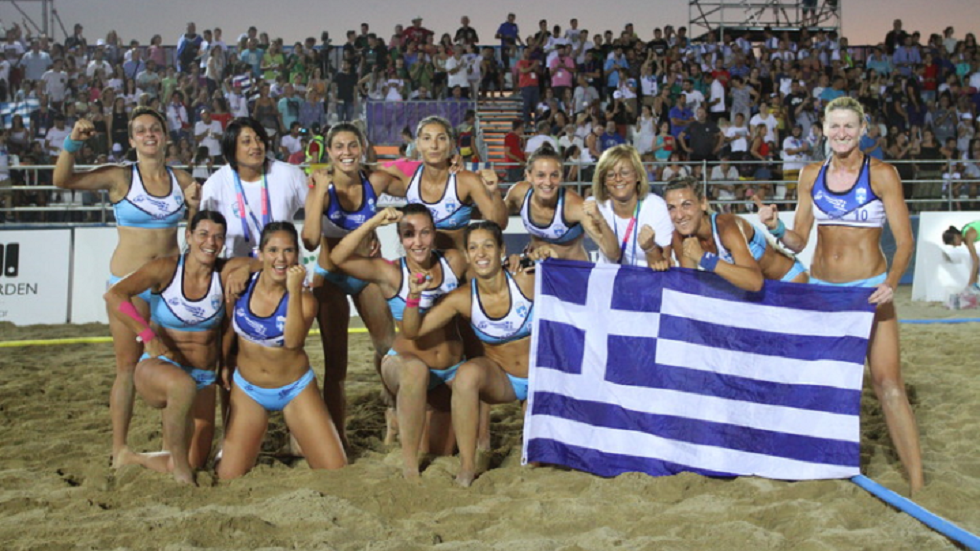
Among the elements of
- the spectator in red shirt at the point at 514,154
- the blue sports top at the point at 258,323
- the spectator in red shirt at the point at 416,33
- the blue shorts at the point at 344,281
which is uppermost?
the spectator in red shirt at the point at 416,33

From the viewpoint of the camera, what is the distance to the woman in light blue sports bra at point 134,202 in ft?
16.4

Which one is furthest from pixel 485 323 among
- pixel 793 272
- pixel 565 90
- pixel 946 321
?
pixel 565 90

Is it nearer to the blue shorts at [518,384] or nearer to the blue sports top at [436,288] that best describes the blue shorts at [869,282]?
the blue shorts at [518,384]

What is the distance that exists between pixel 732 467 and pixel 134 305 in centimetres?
320

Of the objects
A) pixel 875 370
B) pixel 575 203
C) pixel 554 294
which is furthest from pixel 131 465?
pixel 875 370

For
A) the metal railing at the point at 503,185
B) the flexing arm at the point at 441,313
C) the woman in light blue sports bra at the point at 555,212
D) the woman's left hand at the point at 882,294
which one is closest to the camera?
the woman's left hand at the point at 882,294

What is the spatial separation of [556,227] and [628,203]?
1.45 feet

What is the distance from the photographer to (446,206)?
5.33 meters

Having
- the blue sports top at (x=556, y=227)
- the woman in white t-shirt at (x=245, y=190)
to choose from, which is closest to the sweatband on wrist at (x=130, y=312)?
the woman in white t-shirt at (x=245, y=190)

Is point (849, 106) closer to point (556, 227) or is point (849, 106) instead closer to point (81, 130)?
point (556, 227)

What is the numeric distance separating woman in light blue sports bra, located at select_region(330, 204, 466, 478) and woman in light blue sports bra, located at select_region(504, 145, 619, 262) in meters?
0.54

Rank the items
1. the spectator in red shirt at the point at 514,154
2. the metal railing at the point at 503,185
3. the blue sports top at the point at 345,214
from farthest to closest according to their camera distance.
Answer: the spectator in red shirt at the point at 514,154
the metal railing at the point at 503,185
the blue sports top at the point at 345,214

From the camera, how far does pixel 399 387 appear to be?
4.68 meters

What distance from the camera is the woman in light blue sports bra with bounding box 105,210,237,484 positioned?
457 cm
